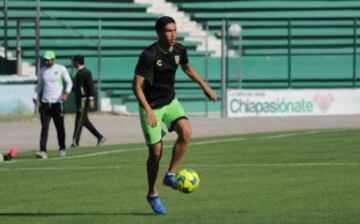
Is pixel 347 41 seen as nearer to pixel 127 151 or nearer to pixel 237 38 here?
pixel 237 38

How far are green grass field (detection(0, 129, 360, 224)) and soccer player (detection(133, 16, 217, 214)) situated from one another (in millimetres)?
459

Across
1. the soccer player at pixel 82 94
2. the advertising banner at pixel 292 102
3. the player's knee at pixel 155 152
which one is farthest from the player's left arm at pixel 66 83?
the advertising banner at pixel 292 102

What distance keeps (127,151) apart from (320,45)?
23808mm

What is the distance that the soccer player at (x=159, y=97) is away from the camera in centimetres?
1166

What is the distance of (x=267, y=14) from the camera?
1791 inches

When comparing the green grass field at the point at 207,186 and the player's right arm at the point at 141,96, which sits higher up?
the player's right arm at the point at 141,96

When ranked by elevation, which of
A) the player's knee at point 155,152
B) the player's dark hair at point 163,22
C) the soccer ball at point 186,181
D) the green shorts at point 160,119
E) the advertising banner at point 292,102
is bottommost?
the advertising banner at point 292,102

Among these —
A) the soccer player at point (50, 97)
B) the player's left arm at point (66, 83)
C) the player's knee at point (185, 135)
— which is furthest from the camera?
the player's left arm at point (66, 83)

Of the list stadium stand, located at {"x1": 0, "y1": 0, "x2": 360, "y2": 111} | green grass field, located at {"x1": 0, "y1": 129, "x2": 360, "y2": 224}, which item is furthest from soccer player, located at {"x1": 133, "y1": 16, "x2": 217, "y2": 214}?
stadium stand, located at {"x1": 0, "y1": 0, "x2": 360, "y2": 111}

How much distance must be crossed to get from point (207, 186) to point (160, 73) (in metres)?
3.10

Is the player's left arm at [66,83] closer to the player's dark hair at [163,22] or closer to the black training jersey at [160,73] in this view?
the black training jersey at [160,73]

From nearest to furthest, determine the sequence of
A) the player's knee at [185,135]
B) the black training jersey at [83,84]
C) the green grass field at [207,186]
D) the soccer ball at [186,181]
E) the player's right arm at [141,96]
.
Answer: the green grass field at [207,186], the player's right arm at [141,96], the soccer ball at [186,181], the player's knee at [185,135], the black training jersey at [83,84]

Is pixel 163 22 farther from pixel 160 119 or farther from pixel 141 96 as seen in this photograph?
pixel 160 119

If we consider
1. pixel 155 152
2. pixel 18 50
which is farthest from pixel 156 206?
pixel 18 50
